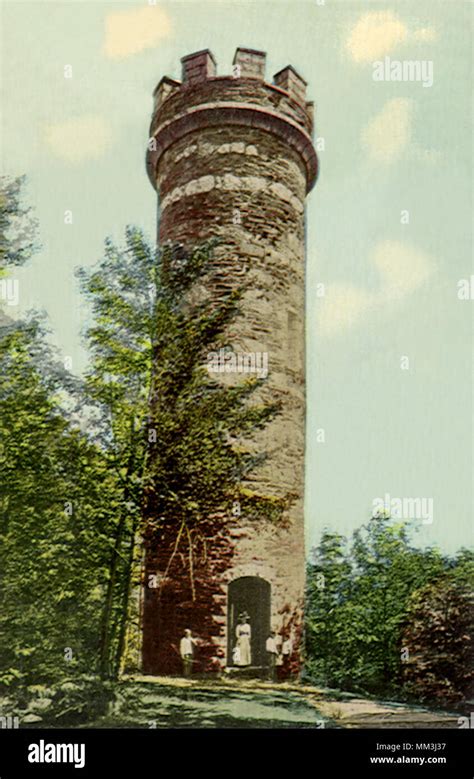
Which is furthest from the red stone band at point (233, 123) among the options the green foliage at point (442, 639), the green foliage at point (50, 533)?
the green foliage at point (442, 639)

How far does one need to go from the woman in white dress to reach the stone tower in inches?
A: 5.7

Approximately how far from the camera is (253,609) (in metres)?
13.5

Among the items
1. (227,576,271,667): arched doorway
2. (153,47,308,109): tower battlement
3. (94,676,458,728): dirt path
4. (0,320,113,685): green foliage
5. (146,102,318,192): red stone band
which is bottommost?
(94,676,458,728): dirt path

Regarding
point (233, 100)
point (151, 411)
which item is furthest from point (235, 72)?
point (151, 411)

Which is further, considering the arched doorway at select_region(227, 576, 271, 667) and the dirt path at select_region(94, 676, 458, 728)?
the arched doorway at select_region(227, 576, 271, 667)

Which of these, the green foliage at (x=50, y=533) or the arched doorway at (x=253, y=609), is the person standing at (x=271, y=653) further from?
the green foliage at (x=50, y=533)

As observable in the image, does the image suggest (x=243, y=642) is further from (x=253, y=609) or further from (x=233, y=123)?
(x=233, y=123)

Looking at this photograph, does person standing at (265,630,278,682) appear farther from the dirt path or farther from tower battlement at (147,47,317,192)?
tower battlement at (147,47,317,192)

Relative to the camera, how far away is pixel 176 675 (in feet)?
41.3

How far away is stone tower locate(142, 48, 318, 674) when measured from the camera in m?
12.9

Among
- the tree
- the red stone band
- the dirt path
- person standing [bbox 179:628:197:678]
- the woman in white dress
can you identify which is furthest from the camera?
the red stone band

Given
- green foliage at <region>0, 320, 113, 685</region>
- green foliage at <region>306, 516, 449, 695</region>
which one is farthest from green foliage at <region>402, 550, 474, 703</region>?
green foliage at <region>0, 320, 113, 685</region>

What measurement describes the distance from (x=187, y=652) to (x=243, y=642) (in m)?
0.87
